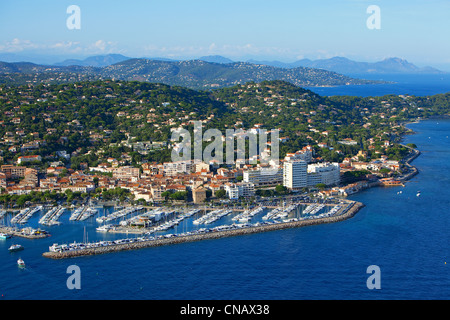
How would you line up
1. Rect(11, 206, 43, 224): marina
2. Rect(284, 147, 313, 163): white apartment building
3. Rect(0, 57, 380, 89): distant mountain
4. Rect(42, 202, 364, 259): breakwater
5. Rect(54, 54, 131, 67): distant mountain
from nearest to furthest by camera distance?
Rect(42, 202, 364, 259): breakwater < Rect(11, 206, 43, 224): marina < Rect(284, 147, 313, 163): white apartment building < Rect(0, 57, 380, 89): distant mountain < Rect(54, 54, 131, 67): distant mountain

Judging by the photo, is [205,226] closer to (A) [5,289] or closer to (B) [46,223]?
(B) [46,223]

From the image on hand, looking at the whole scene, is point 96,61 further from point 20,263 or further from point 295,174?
point 20,263

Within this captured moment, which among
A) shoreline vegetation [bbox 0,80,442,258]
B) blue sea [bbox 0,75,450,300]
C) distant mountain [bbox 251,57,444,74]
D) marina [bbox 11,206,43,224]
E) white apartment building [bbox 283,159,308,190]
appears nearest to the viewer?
blue sea [bbox 0,75,450,300]

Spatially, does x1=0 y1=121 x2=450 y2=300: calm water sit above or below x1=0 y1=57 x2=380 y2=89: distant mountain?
below

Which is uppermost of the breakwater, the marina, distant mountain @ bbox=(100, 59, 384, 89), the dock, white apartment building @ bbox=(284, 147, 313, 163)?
distant mountain @ bbox=(100, 59, 384, 89)

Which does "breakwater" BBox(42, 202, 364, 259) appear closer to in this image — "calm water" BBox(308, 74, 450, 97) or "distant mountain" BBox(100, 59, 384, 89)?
"calm water" BBox(308, 74, 450, 97)

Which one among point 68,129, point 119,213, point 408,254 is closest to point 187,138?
point 68,129

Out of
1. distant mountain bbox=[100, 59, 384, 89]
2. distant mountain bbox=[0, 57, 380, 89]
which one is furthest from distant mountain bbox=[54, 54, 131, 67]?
distant mountain bbox=[100, 59, 384, 89]

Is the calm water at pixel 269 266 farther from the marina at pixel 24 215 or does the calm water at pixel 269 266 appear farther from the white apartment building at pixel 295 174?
the white apartment building at pixel 295 174

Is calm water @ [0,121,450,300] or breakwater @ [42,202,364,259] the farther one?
breakwater @ [42,202,364,259]
